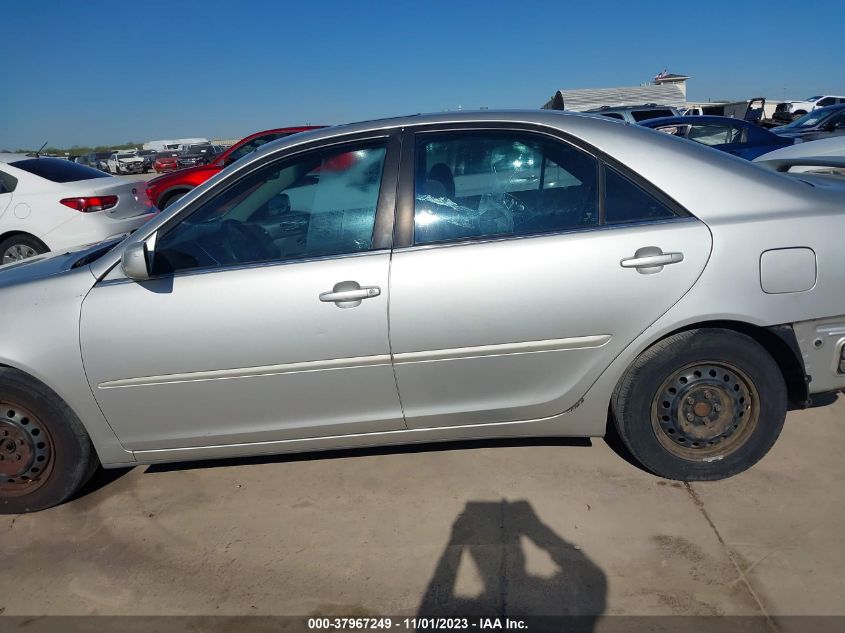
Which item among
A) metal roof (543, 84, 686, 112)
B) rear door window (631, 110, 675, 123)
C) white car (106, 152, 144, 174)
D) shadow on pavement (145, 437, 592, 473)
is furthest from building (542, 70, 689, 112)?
shadow on pavement (145, 437, 592, 473)

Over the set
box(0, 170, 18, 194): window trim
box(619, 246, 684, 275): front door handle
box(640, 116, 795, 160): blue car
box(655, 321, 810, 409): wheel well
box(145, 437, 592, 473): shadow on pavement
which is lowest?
box(145, 437, 592, 473): shadow on pavement

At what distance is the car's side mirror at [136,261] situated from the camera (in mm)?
2547

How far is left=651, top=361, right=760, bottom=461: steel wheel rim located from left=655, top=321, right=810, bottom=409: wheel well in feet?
0.57

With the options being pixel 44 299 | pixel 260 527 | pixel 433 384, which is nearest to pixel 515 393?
pixel 433 384

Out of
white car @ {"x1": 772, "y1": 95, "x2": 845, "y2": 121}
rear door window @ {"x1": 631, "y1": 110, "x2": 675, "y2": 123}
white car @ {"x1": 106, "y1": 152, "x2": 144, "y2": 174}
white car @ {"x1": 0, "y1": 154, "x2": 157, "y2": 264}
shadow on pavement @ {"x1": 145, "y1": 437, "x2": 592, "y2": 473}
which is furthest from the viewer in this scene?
white car @ {"x1": 106, "y1": 152, "x2": 144, "y2": 174}

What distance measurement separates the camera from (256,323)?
2598 millimetres

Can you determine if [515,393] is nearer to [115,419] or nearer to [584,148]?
[584,148]

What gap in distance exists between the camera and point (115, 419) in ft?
9.06

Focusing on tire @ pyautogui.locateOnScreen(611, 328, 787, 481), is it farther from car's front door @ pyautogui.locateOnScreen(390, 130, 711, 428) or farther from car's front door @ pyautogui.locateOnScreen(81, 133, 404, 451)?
car's front door @ pyautogui.locateOnScreen(81, 133, 404, 451)

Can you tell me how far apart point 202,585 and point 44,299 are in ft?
4.64

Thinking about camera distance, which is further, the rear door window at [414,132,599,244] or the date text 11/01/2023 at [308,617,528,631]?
the rear door window at [414,132,599,244]

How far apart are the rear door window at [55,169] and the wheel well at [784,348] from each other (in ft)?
23.2

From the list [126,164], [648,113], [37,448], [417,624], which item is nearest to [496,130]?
[417,624]

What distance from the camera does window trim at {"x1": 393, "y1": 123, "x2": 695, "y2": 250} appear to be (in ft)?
8.64
